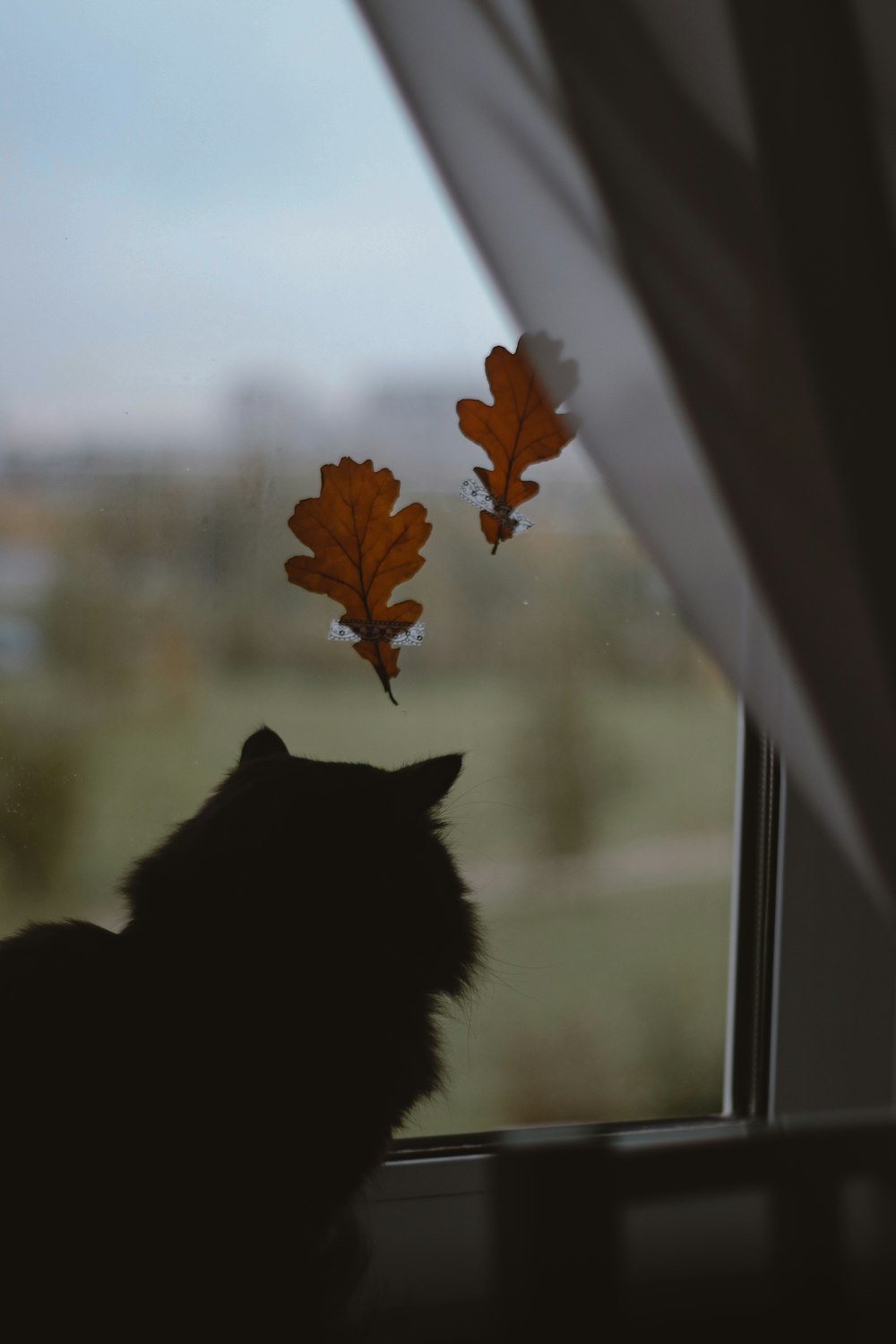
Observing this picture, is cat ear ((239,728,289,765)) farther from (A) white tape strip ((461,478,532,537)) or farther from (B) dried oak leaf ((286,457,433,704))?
(A) white tape strip ((461,478,532,537))

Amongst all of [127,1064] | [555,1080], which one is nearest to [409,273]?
[127,1064]

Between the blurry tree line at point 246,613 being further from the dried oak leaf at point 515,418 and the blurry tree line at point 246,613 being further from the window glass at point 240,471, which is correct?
the dried oak leaf at point 515,418

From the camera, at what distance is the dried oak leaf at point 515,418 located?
692 mm

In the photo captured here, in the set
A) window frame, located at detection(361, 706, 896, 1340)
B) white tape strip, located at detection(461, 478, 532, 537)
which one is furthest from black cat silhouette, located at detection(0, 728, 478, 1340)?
window frame, located at detection(361, 706, 896, 1340)

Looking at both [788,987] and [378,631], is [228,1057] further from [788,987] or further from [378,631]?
[788,987]

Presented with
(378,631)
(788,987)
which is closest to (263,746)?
(378,631)

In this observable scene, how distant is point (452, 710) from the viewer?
90cm

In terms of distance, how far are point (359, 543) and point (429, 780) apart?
0.58ft

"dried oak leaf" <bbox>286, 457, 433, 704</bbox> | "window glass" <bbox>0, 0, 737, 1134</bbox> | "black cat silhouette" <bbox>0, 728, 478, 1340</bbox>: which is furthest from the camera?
"window glass" <bbox>0, 0, 737, 1134</bbox>

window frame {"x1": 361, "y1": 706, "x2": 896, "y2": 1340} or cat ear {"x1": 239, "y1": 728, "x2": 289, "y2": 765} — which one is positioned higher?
cat ear {"x1": 239, "y1": 728, "x2": 289, "y2": 765}

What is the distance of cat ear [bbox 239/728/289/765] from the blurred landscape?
6.4 inches

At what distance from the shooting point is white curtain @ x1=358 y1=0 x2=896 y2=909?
688mm

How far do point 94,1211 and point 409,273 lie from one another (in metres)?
0.73

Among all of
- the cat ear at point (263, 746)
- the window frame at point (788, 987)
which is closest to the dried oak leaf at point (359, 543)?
the cat ear at point (263, 746)
